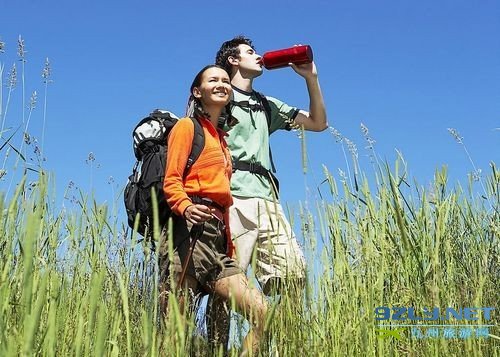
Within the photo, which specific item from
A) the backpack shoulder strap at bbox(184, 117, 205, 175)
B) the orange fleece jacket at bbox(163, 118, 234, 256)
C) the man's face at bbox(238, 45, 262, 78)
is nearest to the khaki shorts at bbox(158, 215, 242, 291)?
the orange fleece jacket at bbox(163, 118, 234, 256)

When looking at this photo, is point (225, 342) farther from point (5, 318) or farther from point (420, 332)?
point (5, 318)

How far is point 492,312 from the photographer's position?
6.27 ft

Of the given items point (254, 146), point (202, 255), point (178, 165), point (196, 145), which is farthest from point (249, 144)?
point (202, 255)

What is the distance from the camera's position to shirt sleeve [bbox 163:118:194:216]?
7.09ft

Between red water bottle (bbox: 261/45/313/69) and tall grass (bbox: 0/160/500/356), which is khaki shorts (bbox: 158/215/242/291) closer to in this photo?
tall grass (bbox: 0/160/500/356)

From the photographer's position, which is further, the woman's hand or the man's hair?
the man's hair

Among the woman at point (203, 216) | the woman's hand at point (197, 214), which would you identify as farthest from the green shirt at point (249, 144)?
the woman's hand at point (197, 214)

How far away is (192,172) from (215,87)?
1.50 ft

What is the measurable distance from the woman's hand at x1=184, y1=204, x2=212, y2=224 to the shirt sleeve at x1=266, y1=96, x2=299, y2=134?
131cm

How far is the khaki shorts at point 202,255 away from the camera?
2.24m

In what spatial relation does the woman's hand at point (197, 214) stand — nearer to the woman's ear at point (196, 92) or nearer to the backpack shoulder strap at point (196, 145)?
the backpack shoulder strap at point (196, 145)

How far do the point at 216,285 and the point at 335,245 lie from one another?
22.4 inches

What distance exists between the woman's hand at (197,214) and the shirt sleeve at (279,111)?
1.31 m

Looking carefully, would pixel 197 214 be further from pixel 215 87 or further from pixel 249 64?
pixel 249 64
